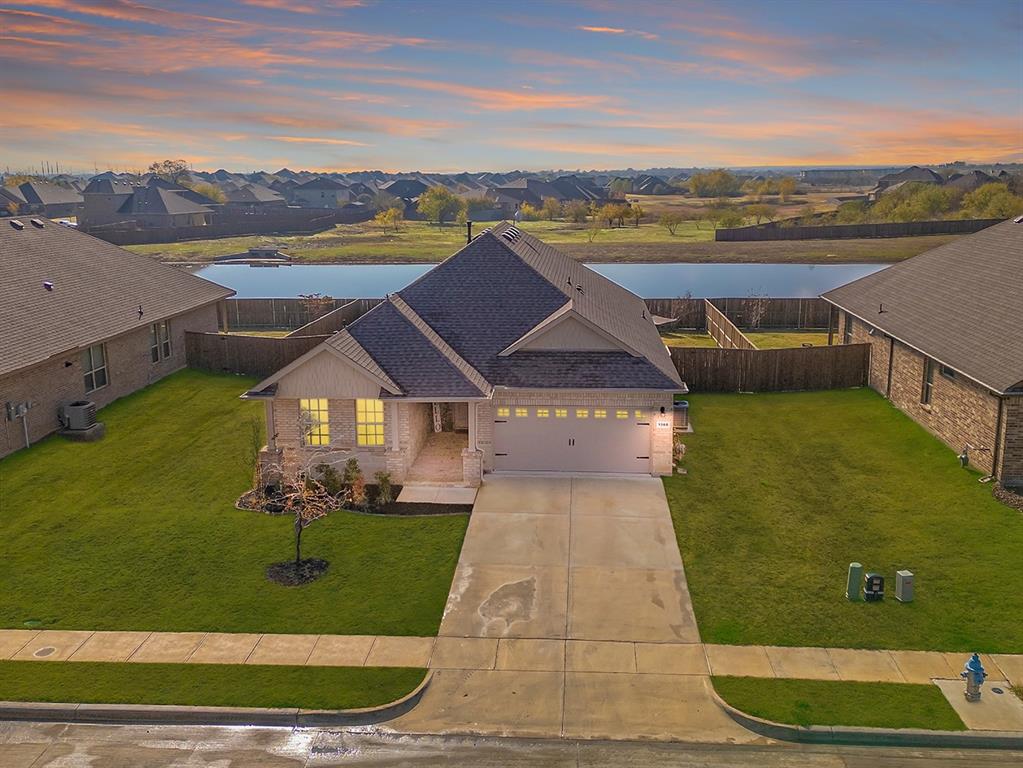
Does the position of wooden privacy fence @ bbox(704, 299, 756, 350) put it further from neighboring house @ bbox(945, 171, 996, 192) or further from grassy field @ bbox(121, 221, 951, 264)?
neighboring house @ bbox(945, 171, 996, 192)

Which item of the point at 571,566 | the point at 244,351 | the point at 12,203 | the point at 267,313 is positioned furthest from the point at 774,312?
the point at 12,203

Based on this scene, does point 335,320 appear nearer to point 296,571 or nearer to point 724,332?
point 724,332

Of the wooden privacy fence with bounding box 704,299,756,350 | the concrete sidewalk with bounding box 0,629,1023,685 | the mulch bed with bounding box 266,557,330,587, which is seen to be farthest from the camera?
the wooden privacy fence with bounding box 704,299,756,350

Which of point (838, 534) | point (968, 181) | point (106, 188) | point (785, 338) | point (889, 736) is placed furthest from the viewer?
point (968, 181)

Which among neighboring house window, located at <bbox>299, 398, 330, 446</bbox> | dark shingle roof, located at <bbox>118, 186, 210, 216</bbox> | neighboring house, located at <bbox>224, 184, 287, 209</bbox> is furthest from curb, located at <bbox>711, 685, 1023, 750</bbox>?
neighboring house, located at <bbox>224, 184, 287, 209</bbox>

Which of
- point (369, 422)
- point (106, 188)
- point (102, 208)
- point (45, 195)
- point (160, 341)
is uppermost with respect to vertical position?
point (106, 188)

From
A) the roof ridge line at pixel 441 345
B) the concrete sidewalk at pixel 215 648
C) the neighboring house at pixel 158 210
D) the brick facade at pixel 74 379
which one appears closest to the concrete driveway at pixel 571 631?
the concrete sidewalk at pixel 215 648
